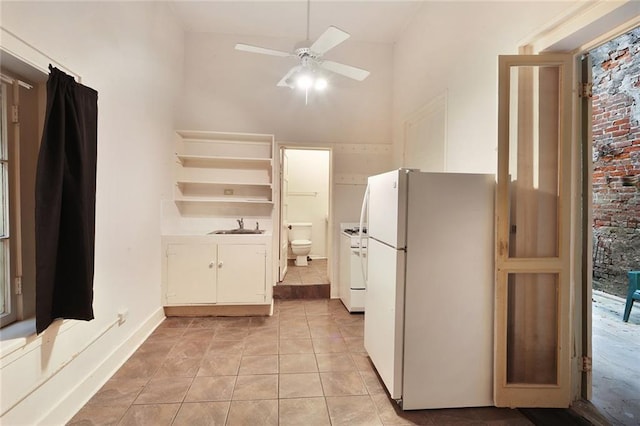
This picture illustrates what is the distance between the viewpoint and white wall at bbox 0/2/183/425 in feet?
4.77

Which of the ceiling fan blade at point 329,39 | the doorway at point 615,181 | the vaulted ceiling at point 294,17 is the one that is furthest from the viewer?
the vaulted ceiling at point 294,17

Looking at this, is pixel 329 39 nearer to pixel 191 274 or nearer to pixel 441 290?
pixel 441 290

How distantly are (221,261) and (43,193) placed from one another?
6.06 feet

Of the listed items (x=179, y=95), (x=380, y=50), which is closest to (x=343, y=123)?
(x=380, y=50)

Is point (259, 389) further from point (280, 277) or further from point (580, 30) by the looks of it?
point (580, 30)

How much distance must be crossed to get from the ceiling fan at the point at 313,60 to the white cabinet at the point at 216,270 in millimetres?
1690

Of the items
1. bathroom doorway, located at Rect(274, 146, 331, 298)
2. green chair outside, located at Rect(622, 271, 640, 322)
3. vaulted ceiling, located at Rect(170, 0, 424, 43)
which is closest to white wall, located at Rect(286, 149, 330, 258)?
bathroom doorway, located at Rect(274, 146, 331, 298)

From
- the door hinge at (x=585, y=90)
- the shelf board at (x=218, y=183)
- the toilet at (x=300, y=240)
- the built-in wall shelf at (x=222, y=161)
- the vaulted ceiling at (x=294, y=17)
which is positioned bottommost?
the toilet at (x=300, y=240)

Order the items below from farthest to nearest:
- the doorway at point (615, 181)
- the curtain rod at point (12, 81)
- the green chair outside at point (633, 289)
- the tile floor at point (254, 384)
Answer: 1. the doorway at point (615, 181)
2. the green chair outside at point (633, 289)
3. the tile floor at point (254, 384)
4. the curtain rod at point (12, 81)

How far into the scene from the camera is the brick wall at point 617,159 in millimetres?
3240

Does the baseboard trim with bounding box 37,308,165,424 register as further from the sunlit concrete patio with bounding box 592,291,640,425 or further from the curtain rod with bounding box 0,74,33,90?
the sunlit concrete patio with bounding box 592,291,640,425

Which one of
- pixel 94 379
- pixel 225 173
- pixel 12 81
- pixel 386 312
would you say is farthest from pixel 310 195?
pixel 12 81

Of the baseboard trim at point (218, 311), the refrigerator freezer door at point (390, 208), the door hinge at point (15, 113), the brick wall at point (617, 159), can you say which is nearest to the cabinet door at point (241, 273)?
the baseboard trim at point (218, 311)

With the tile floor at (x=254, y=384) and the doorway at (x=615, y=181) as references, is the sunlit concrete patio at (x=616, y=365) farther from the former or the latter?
the tile floor at (x=254, y=384)
